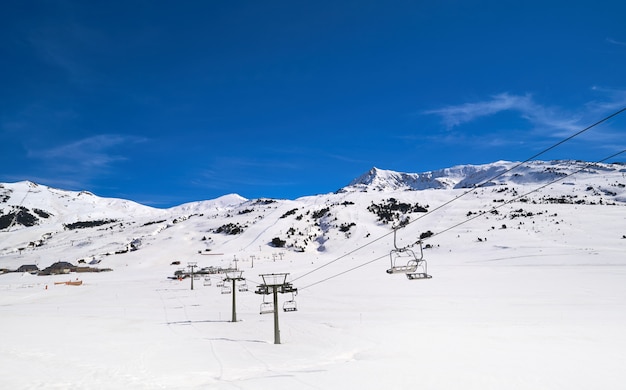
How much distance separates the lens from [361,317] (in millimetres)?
32188

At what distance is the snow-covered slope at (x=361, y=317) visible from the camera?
1612 centimetres

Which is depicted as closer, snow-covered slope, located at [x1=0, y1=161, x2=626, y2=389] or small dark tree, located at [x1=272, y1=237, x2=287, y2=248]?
snow-covered slope, located at [x1=0, y1=161, x2=626, y2=389]

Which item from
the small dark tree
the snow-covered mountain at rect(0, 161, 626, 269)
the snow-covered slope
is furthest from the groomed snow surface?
the snow-covered mountain at rect(0, 161, 626, 269)

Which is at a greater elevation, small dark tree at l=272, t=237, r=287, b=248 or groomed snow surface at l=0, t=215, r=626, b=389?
small dark tree at l=272, t=237, r=287, b=248

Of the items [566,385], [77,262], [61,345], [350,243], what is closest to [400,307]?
[566,385]

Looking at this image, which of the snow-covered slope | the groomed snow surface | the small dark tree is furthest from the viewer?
the small dark tree

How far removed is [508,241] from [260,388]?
70.0m

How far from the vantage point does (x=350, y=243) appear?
3740 inches

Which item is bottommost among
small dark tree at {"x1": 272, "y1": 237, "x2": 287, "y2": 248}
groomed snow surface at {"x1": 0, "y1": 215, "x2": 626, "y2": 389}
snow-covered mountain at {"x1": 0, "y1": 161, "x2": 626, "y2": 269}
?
groomed snow surface at {"x1": 0, "y1": 215, "x2": 626, "y2": 389}

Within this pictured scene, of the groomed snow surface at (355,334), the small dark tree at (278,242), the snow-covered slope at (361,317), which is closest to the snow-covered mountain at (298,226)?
the small dark tree at (278,242)

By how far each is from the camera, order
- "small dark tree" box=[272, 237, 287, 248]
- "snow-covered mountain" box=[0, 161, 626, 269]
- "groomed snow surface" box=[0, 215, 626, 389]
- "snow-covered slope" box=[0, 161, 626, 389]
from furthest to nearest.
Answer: "snow-covered mountain" box=[0, 161, 626, 269]
"small dark tree" box=[272, 237, 287, 248]
"snow-covered slope" box=[0, 161, 626, 389]
"groomed snow surface" box=[0, 215, 626, 389]

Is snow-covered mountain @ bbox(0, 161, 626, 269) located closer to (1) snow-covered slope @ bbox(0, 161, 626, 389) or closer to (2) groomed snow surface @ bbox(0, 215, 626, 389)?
(1) snow-covered slope @ bbox(0, 161, 626, 389)

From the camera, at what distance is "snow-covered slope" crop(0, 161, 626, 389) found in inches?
635

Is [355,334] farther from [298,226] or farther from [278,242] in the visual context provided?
[298,226]
